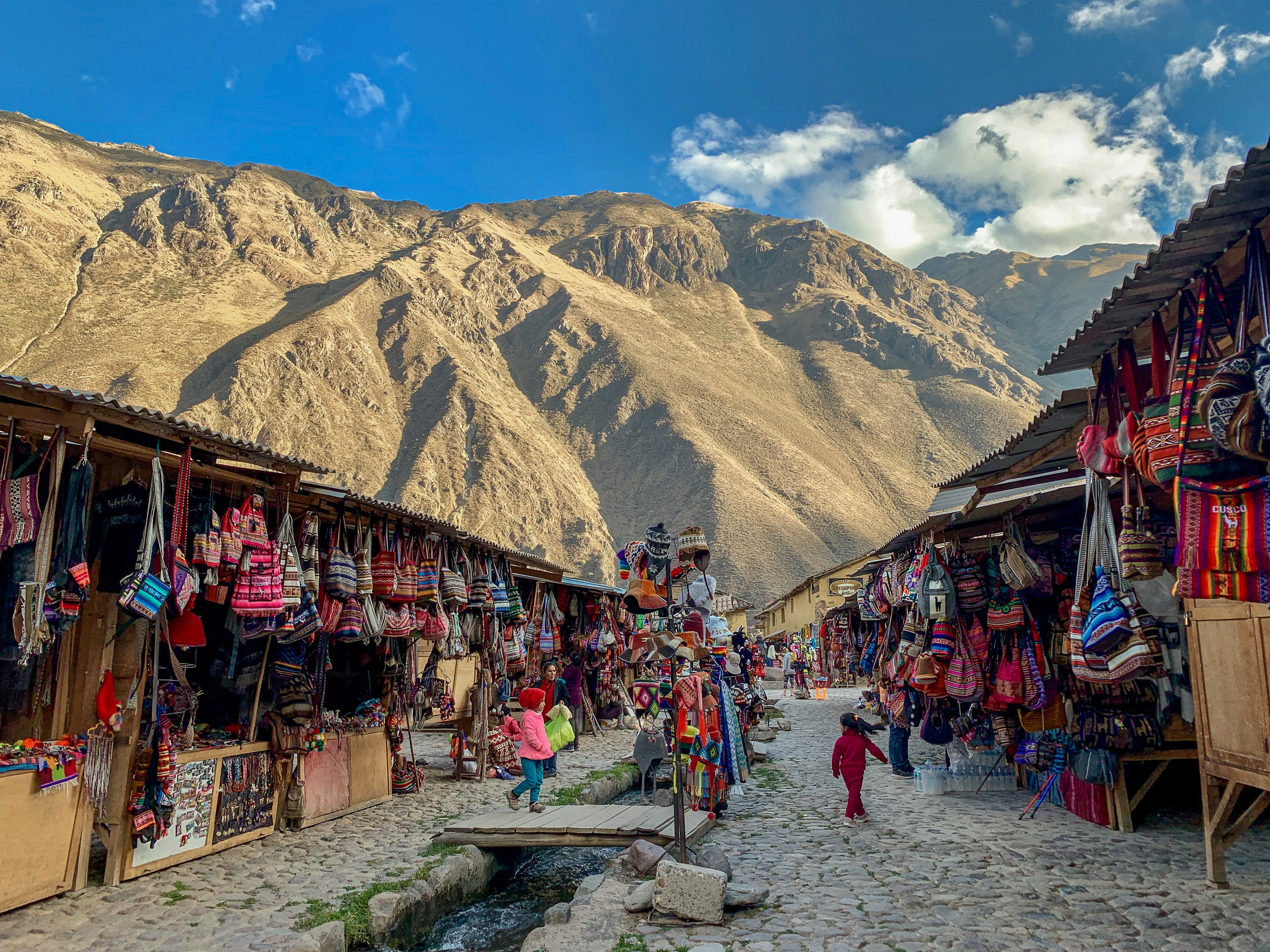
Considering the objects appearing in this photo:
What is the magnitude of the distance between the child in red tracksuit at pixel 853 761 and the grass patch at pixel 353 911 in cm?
443

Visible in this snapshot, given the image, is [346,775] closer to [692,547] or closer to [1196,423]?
[692,547]

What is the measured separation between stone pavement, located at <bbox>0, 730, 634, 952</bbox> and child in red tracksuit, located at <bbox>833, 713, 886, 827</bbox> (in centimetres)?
424

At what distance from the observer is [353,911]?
5.53m

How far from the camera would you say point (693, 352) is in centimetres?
8550

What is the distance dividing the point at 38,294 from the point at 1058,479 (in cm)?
7826

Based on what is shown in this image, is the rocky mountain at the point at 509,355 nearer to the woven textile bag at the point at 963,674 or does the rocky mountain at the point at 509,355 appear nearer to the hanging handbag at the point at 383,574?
the woven textile bag at the point at 963,674

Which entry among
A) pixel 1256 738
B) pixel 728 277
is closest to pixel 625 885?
pixel 1256 738

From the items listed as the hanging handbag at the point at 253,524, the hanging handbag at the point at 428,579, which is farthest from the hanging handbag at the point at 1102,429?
the hanging handbag at the point at 428,579

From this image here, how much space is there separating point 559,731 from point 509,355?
246 feet

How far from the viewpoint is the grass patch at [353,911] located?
207 inches

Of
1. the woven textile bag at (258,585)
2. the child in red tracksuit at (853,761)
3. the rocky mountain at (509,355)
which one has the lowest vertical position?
the child in red tracksuit at (853,761)

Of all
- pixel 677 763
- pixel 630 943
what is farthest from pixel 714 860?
pixel 630 943

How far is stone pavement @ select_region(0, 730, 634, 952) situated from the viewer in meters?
4.83

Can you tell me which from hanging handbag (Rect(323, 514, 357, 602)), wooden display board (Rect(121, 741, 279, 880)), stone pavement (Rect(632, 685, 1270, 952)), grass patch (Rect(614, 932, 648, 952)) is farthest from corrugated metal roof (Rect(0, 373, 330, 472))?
stone pavement (Rect(632, 685, 1270, 952))
